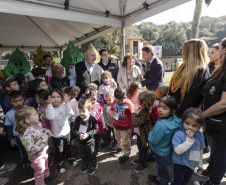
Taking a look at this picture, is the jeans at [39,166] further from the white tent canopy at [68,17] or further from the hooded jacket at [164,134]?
the white tent canopy at [68,17]

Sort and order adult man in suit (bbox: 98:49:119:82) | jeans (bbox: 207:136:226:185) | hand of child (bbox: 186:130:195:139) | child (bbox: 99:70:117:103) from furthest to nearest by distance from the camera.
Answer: adult man in suit (bbox: 98:49:119:82), child (bbox: 99:70:117:103), jeans (bbox: 207:136:226:185), hand of child (bbox: 186:130:195:139)

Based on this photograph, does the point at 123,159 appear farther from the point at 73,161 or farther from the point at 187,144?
the point at 187,144

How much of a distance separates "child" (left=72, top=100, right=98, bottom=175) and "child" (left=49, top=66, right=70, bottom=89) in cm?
156

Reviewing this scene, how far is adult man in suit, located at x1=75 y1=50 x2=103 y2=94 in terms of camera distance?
2963mm

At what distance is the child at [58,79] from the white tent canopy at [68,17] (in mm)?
1093

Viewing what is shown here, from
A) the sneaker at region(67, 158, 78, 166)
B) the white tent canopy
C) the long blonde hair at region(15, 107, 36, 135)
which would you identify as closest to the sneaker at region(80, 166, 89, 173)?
the sneaker at region(67, 158, 78, 166)

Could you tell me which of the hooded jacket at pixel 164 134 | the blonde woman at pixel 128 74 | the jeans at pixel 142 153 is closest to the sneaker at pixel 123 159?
the jeans at pixel 142 153

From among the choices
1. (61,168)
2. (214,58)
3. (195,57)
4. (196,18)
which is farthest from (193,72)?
(196,18)

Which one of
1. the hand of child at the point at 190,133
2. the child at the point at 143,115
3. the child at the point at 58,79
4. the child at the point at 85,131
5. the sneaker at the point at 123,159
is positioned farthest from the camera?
the child at the point at 58,79

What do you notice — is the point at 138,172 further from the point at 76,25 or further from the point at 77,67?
the point at 76,25

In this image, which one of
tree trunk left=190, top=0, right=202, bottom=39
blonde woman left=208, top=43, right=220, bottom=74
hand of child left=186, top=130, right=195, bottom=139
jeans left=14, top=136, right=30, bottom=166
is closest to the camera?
hand of child left=186, top=130, right=195, bottom=139

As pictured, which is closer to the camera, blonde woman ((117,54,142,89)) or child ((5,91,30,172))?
child ((5,91,30,172))

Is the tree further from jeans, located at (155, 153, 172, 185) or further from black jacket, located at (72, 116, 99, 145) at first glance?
black jacket, located at (72, 116, 99, 145)

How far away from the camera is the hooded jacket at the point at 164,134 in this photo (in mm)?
1528
